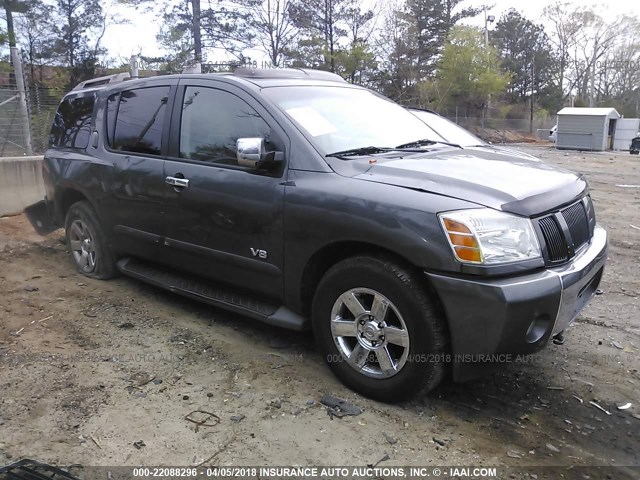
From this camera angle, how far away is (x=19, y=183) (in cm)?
785

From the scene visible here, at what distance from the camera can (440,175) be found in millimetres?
3068

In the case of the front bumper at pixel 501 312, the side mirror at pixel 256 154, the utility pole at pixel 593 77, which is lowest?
the front bumper at pixel 501 312

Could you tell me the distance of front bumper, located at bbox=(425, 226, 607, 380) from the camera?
8.67ft

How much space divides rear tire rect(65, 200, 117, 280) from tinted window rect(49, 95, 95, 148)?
0.63 meters

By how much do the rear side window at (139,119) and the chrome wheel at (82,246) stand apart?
0.96m

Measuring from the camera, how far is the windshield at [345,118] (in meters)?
3.57

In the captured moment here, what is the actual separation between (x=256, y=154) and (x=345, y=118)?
82 cm

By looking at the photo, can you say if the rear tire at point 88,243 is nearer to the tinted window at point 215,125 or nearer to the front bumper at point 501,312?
the tinted window at point 215,125

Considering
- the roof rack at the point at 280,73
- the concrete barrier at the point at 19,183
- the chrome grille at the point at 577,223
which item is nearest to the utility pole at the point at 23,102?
the concrete barrier at the point at 19,183

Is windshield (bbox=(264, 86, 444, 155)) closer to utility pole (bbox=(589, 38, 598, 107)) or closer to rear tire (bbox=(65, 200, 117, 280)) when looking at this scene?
rear tire (bbox=(65, 200, 117, 280))

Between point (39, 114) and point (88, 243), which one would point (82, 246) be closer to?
point (88, 243)

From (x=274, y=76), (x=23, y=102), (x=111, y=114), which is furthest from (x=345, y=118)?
(x=23, y=102)

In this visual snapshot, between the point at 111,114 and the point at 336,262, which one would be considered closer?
the point at 336,262

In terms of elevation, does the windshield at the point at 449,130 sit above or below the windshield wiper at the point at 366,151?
above
